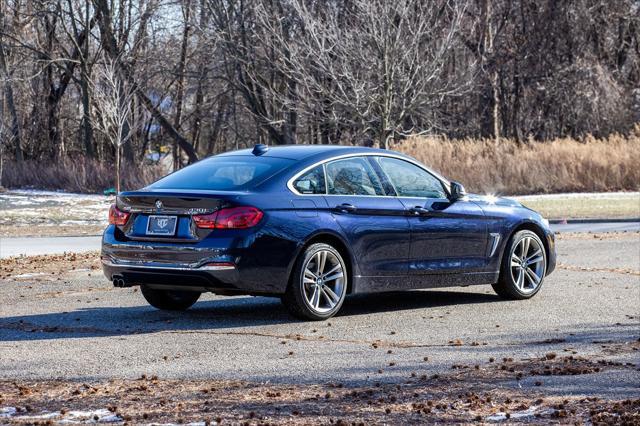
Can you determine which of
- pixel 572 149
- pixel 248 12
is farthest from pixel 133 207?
pixel 248 12

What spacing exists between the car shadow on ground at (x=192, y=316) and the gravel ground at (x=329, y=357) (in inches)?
0.8

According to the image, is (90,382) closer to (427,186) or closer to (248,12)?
(427,186)

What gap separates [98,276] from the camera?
47.5 feet

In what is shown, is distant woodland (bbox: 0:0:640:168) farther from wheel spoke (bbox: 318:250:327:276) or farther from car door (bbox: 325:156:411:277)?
wheel spoke (bbox: 318:250:327:276)

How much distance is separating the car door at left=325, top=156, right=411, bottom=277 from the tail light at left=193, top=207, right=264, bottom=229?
0.88 metres

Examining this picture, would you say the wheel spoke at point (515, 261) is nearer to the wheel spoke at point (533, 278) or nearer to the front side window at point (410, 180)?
the wheel spoke at point (533, 278)

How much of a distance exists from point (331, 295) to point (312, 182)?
985mm

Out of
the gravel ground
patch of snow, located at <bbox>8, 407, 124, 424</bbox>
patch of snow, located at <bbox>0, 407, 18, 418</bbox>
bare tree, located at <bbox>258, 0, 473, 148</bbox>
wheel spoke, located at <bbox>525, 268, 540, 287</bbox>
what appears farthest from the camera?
bare tree, located at <bbox>258, 0, 473, 148</bbox>

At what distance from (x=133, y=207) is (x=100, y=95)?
29684mm

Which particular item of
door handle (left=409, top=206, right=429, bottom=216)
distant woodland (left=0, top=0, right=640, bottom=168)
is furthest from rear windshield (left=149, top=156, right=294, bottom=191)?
distant woodland (left=0, top=0, right=640, bottom=168)

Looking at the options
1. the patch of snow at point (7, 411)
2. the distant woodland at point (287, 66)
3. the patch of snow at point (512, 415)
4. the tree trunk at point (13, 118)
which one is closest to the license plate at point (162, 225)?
the patch of snow at point (7, 411)

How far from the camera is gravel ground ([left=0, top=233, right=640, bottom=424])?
6.59m

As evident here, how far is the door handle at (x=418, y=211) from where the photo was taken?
1117 centimetres

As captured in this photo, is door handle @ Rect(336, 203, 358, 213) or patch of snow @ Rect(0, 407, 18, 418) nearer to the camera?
patch of snow @ Rect(0, 407, 18, 418)
